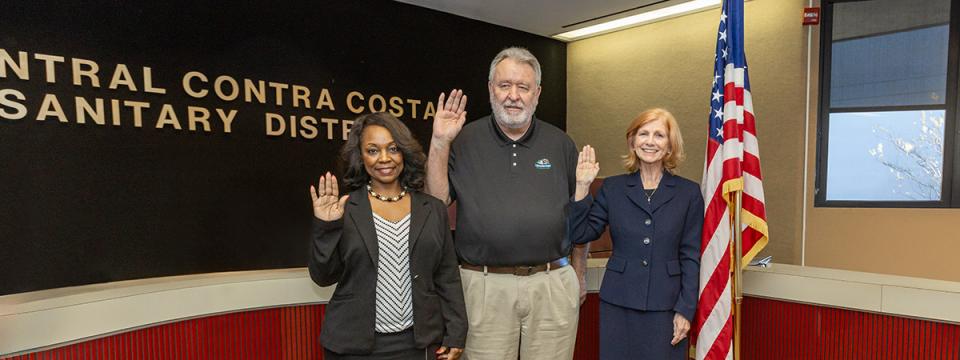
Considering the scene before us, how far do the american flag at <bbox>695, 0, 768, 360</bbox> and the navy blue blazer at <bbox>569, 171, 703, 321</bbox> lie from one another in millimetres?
144

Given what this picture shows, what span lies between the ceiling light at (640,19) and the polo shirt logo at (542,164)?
3782 millimetres

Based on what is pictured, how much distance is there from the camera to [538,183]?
1.92m

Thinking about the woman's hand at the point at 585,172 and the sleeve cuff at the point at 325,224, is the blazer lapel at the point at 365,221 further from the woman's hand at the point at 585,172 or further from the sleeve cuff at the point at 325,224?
the woman's hand at the point at 585,172

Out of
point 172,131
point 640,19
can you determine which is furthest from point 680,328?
point 640,19

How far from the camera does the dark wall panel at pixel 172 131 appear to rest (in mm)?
3131

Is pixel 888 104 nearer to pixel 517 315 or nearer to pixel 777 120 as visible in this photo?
pixel 777 120

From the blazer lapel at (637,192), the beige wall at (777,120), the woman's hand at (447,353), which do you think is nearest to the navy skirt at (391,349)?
the woman's hand at (447,353)

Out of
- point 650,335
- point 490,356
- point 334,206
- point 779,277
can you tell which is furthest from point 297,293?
point 779,277

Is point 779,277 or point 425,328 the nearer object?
point 425,328

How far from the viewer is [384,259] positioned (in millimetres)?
1584

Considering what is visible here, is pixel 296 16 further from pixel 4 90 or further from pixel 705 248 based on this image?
pixel 705 248

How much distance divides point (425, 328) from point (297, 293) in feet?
2.36

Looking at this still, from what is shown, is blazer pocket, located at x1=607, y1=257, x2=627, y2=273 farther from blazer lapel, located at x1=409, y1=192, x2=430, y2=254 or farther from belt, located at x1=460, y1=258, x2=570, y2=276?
blazer lapel, located at x1=409, y1=192, x2=430, y2=254

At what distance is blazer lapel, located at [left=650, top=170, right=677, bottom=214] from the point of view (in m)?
1.85
